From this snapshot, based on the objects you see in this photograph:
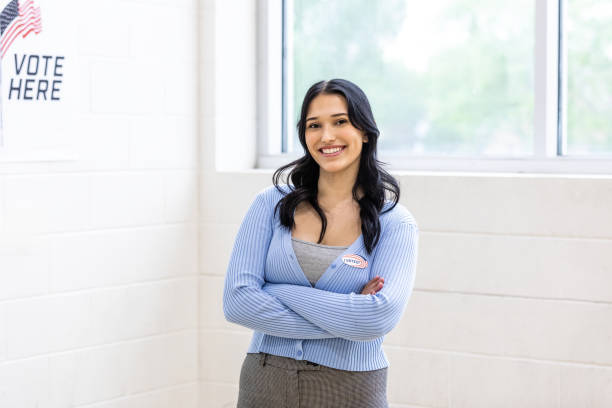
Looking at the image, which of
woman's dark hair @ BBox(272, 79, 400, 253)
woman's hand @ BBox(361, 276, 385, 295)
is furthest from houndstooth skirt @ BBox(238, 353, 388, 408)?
woman's dark hair @ BBox(272, 79, 400, 253)

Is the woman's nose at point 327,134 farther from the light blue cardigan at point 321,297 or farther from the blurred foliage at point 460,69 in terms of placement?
the blurred foliage at point 460,69

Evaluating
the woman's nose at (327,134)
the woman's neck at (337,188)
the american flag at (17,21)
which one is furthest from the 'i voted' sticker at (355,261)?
the american flag at (17,21)

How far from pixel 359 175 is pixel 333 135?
0.53ft

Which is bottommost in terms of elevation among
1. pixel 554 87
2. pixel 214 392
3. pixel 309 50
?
pixel 214 392

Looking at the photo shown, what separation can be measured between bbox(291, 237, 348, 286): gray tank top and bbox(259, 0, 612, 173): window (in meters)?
1.15

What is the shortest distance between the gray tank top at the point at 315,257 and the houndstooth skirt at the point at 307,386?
224mm

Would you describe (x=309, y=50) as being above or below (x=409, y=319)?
above

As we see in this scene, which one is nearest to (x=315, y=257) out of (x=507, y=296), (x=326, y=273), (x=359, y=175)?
(x=326, y=273)

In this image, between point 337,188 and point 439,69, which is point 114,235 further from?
point 439,69

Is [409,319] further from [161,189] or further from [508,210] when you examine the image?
[161,189]

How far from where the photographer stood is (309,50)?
3.36 m

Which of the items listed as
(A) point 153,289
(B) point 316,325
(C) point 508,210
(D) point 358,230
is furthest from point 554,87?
(A) point 153,289

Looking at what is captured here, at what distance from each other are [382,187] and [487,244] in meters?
0.76

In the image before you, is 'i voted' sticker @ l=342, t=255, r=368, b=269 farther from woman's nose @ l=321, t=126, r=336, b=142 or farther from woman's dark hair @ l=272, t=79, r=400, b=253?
woman's nose @ l=321, t=126, r=336, b=142
